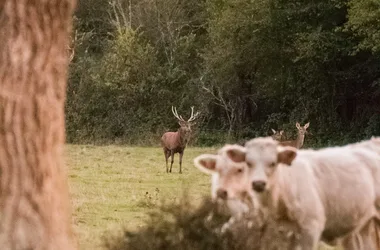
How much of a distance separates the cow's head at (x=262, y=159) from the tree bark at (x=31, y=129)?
1.48 m

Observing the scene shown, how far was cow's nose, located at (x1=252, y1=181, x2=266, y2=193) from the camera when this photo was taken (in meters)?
7.01

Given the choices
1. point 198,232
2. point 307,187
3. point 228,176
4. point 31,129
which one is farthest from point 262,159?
point 31,129

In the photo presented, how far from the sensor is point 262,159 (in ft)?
23.6

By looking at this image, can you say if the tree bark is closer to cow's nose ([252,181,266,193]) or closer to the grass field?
the grass field

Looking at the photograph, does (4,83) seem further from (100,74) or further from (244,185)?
(100,74)

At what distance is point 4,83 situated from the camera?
6.30m

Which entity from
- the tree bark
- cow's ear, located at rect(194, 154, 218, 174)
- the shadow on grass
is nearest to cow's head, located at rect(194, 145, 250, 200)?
cow's ear, located at rect(194, 154, 218, 174)

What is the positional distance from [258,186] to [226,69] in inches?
1311

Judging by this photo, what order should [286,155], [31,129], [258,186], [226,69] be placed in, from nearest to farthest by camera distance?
1. [31,129]
2. [258,186]
3. [286,155]
4. [226,69]

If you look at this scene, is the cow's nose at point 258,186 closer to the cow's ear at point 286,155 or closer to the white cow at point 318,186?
the white cow at point 318,186

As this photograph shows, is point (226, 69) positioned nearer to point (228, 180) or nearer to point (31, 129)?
point (228, 180)

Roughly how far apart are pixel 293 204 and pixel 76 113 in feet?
127

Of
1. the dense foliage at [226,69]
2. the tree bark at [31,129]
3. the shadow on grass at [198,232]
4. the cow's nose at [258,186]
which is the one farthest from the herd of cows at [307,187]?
the dense foliage at [226,69]

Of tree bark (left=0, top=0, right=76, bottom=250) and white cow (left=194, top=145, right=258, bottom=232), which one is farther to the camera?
white cow (left=194, top=145, right=258, bottom=232)
